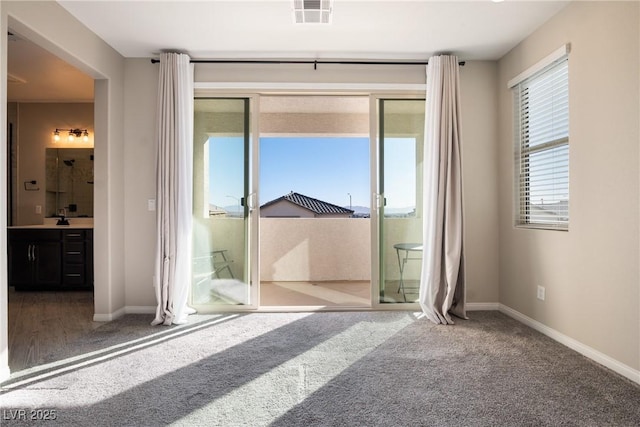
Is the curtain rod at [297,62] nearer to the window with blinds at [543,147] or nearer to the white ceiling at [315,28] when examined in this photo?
the white ceiling at [315,28]

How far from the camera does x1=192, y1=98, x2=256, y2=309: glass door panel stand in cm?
387

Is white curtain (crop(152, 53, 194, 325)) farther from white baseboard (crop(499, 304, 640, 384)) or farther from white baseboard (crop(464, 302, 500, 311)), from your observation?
white baseboard (crop(499, 304, 640, 384))

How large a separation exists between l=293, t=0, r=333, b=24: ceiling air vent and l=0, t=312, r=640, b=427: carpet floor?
8.15 ft

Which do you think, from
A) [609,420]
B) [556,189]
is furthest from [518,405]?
[556,189]

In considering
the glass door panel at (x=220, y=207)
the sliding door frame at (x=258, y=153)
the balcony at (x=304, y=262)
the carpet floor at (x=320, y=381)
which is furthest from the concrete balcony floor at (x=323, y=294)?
the carpet floor at (x=320, y=381)

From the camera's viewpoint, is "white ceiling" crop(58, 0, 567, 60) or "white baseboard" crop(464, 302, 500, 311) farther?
"white baseboard" crop(464, 302, 500, 311)

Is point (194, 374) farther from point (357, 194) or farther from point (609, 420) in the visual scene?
point (357, 194)

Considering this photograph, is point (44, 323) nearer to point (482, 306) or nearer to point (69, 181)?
point (69, 181)

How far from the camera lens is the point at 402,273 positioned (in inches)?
154

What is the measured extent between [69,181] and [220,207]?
10.1 ft

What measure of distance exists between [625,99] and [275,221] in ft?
14.5

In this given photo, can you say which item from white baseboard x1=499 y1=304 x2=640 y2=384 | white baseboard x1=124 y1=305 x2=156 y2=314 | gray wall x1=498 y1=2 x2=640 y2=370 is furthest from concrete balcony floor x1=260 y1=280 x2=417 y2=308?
gray wall x1=498 y1=2 x2=640 y2=370

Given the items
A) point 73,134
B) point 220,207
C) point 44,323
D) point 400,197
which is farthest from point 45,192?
point 400,197

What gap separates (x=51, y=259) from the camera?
488cm
